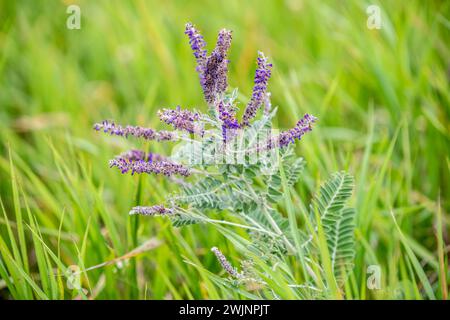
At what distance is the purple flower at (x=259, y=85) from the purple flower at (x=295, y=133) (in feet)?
0.21

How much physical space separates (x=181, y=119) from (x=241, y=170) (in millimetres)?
160

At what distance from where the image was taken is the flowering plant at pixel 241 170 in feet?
3.30

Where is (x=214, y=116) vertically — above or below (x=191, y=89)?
below

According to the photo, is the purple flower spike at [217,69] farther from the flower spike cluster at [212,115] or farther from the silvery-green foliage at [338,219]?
the silvery-green foliage at [338,219]

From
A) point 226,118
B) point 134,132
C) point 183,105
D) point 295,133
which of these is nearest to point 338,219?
point 295,133

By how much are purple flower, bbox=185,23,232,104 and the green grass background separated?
1.28ft

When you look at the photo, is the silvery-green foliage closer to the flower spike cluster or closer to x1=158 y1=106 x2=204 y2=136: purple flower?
the flower spike cluster

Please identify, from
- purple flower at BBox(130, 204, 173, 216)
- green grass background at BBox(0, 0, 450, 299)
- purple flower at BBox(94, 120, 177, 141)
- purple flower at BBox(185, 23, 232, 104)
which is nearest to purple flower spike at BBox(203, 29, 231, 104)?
purple flower at BBox(185, 23, 232, 104)

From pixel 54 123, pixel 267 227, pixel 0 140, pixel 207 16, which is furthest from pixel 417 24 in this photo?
pixel 0 140

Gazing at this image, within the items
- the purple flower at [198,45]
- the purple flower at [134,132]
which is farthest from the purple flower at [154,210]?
the purple flower at [198,45]

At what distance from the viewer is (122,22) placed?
288 cm

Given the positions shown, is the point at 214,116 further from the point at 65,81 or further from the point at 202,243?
the point at 65,81
